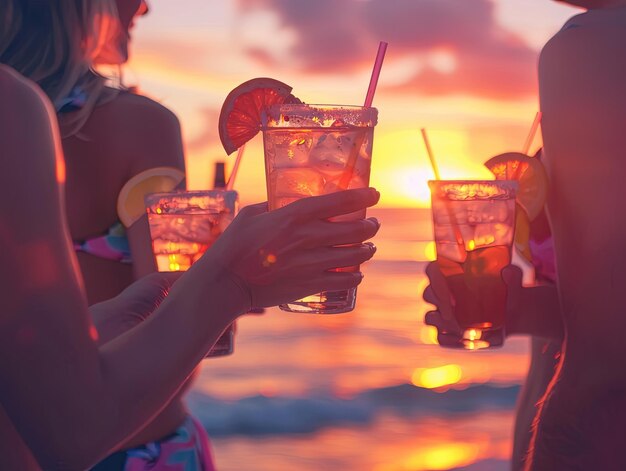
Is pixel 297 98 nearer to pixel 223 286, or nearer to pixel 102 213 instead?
pixel 223 286

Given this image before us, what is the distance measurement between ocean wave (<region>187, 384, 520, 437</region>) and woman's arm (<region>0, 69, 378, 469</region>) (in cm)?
802

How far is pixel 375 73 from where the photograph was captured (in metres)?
2.20

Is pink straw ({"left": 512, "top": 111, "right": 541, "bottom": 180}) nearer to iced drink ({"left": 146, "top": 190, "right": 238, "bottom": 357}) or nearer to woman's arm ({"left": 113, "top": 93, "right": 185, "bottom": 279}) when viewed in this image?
iced drink ({"left": 146, "top": 190, "right": 238, "bottom": 357})

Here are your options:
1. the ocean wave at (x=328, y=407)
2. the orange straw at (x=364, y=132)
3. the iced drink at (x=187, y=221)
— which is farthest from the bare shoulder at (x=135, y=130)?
the ocean wave at (x=328, y=407)

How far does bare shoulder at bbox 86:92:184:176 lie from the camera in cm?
321

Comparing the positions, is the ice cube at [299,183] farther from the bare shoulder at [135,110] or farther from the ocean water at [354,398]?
the ocean water at [354,398]

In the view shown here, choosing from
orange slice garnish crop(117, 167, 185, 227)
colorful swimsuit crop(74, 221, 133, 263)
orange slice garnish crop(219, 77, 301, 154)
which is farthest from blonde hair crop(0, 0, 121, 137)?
orange slice garnish crop(219, 77, 301, 154)

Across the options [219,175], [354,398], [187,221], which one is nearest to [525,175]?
[187,221]

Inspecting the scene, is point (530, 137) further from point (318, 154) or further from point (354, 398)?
point (354, 398)

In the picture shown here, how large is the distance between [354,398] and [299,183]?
8.76 m

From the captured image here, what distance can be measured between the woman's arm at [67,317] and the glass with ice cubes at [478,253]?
0.90m

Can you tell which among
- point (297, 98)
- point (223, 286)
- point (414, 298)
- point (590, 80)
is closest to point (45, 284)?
point (223, 286)

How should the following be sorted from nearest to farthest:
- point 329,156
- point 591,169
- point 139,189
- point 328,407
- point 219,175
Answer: point 329,156, point 591,169, point 139,189, point 219,175, point 328,407

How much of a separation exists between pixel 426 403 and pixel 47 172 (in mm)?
9338
